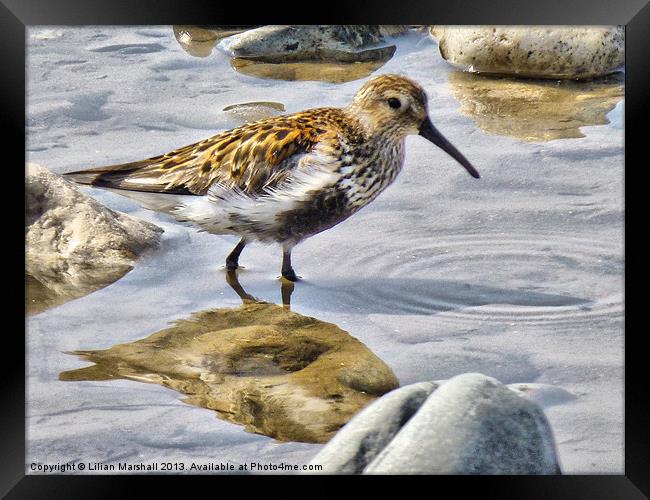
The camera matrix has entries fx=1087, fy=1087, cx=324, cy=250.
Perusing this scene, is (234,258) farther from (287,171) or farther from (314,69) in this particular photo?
(314,69)

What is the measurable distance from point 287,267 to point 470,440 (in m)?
2.10

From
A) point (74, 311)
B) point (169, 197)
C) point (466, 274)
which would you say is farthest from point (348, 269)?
point (74, 311)

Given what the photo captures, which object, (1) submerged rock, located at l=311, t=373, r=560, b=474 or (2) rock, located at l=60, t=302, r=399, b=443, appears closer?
(1) submerged rock, located at l=311, t=373, r=560, b=474

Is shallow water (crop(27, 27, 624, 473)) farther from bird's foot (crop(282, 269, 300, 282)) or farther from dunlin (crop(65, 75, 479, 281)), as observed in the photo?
dunlin (crop(65, 75, 479, 281))

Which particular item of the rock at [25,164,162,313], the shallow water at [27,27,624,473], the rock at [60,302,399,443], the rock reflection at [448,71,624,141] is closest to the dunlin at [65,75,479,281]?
the rock at [25,164,162,313]

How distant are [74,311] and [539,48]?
12.9ft

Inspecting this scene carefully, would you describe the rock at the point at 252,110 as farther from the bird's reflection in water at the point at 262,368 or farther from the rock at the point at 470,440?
the rock at the point at 470,440

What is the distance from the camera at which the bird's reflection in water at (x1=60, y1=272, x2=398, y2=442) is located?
5340 millimetres

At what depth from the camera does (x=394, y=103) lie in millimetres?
6609

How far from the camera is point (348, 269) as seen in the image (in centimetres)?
660

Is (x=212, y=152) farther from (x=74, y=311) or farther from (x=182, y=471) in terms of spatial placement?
(x=182, y=471)

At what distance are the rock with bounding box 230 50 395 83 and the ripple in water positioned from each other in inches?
69.2

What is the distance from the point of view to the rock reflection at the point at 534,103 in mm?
7533

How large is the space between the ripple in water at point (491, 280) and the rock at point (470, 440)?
1111 mm
